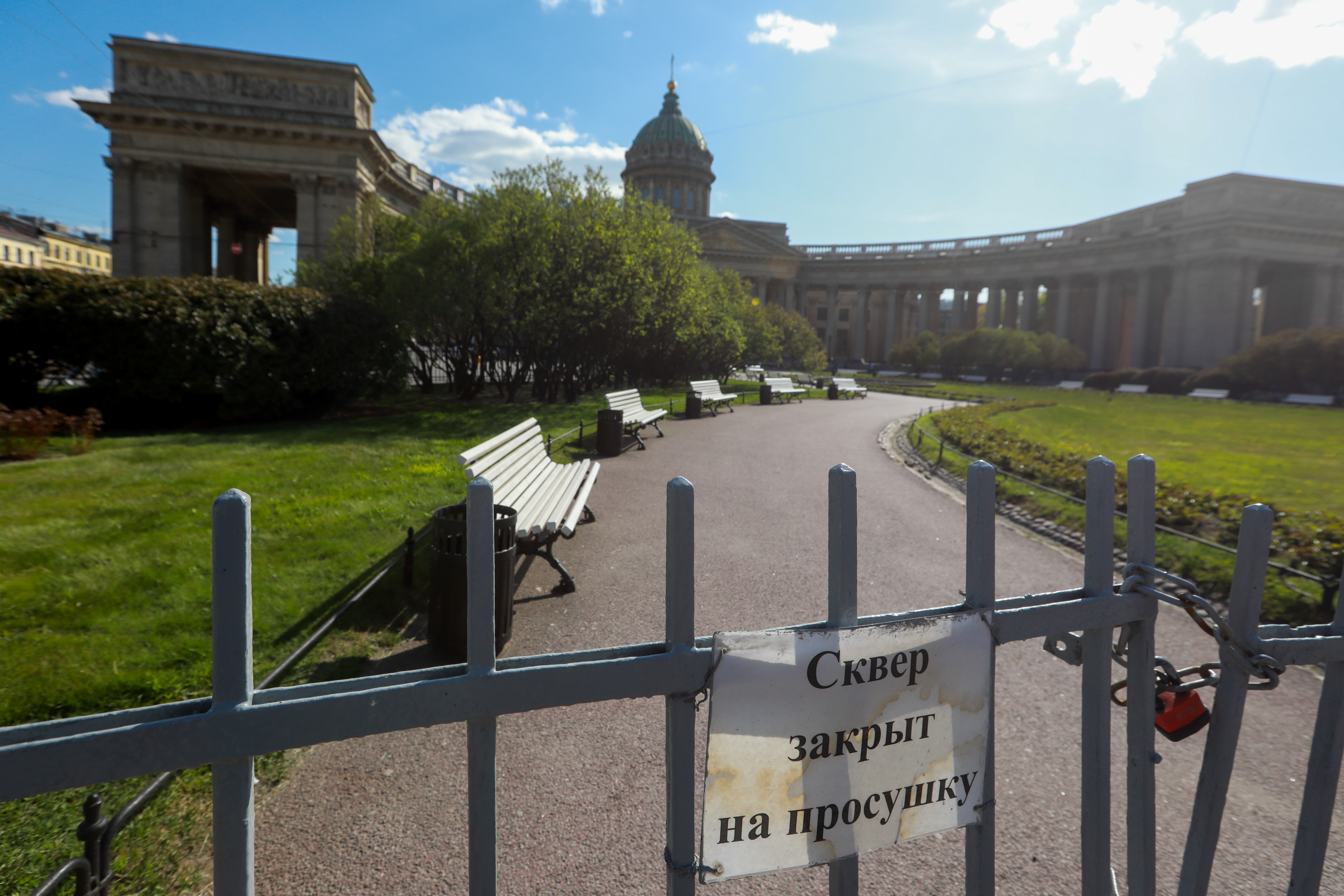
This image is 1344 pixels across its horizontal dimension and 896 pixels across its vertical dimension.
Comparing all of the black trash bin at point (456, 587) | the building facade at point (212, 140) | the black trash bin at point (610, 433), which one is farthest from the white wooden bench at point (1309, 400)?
the building facade at point (212, 140)

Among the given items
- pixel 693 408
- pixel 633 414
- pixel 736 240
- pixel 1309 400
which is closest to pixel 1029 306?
pixel 736 240

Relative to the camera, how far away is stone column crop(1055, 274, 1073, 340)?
64.3 metres

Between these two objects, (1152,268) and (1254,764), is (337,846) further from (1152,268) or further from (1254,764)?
(1152,268)

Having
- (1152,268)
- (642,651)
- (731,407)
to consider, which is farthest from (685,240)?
(1152,268)

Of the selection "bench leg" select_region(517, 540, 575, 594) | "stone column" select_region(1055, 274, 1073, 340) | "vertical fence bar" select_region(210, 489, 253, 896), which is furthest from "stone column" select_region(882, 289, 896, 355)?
"vertical fence bar" select_region(210, 489, 253, 896)

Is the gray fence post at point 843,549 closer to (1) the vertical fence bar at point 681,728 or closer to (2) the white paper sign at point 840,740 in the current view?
(2) the white paper sign at point 840,740

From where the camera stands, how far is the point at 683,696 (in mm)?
1607

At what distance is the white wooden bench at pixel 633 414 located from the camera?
15.2m

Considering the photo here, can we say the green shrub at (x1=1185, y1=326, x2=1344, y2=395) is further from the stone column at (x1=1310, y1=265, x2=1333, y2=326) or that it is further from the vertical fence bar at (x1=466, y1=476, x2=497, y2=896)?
the vertical fence bar at (x1=466, y1=476, x2=497, y2=896)

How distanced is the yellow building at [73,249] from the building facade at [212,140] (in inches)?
1902

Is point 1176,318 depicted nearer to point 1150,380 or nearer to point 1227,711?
point 1150,380

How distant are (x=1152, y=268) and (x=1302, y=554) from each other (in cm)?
6252

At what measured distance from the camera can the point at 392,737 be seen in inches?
158

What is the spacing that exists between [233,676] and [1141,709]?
227 centimetres
